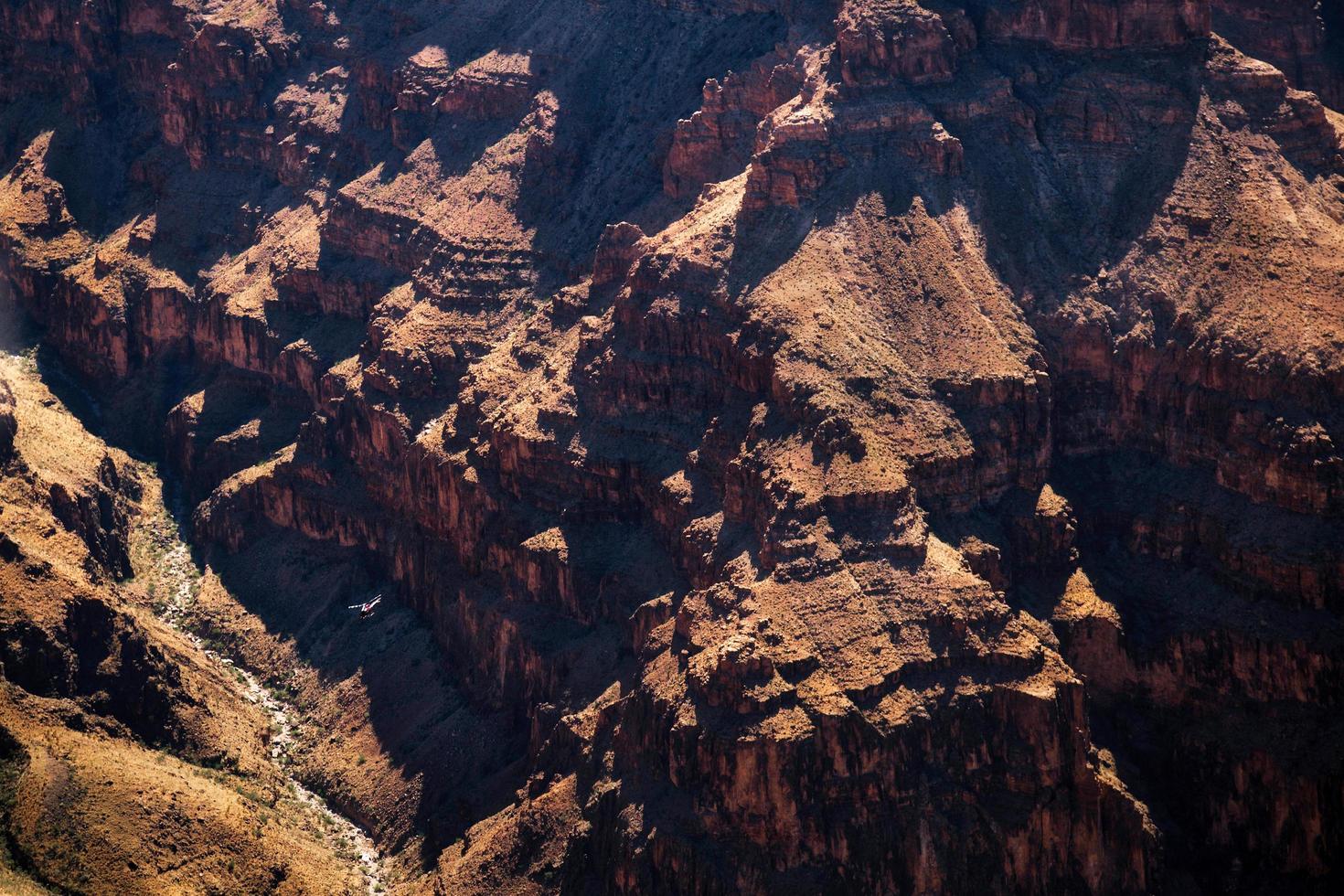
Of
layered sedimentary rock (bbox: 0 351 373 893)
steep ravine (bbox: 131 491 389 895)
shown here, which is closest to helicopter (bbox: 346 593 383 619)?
steep ravine (bbox: 131 491 389 895)

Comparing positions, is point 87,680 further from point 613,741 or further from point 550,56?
point 550,56

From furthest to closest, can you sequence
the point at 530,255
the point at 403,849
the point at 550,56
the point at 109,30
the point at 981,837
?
1. the point at 109,30
2. the point at 550,56
3. the point at 530,255
4. the point at 403,849
5. the point at 981,837

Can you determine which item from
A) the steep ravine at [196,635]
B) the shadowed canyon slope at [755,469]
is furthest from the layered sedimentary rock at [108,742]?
the steep ravine at [196,635]

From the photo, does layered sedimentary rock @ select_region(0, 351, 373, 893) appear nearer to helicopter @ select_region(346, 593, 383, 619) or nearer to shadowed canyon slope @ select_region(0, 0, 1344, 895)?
shadowed canyon slope @ select_region(0, 0, 1344, 895)

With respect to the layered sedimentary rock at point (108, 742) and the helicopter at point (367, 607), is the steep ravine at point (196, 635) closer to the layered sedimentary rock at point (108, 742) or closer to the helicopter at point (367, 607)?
the layered sedimentary rock at point (108, 742)

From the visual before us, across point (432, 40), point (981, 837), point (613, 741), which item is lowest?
point (981, 837)

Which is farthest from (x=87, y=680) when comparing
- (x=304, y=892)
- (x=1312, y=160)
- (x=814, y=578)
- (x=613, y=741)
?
(x=1312, y=160)
